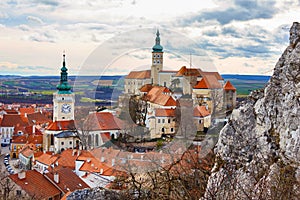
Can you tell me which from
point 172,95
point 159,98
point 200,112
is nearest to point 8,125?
point 172,95

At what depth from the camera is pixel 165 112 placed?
83.0 ft

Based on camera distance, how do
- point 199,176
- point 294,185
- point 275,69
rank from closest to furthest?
point 294,185
point 275,69
point 199,176

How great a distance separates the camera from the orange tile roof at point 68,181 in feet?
66.1

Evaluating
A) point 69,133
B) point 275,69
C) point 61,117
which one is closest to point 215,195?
point 275,69

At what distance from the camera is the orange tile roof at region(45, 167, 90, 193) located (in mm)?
20163

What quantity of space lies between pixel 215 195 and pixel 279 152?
100 centimetres

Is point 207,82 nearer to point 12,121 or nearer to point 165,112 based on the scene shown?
point 165,112

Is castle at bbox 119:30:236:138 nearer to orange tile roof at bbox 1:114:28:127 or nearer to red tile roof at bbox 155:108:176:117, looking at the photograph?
red tile roof at bbox 155:108:176:117

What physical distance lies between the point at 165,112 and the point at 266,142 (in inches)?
775

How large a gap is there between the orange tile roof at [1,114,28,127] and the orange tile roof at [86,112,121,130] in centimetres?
2905

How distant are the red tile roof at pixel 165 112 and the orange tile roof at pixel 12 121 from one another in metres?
31.5

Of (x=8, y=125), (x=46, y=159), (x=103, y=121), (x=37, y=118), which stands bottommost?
(x=8, y=125)

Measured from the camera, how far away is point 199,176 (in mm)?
7750

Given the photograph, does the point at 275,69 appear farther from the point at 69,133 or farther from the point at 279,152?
the point at 69,133
